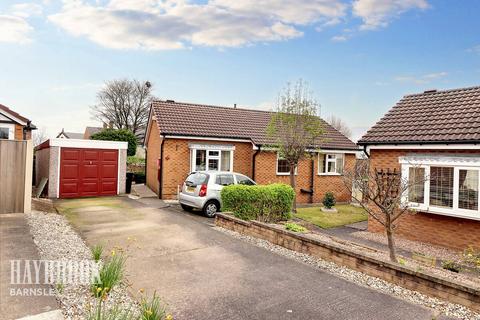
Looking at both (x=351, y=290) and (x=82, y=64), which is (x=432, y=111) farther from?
(x=82, y=64)

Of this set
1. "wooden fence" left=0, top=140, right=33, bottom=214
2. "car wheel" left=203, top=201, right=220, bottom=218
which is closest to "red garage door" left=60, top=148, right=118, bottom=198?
"wooden fence" left=0, top=140, right=33, bottom=214

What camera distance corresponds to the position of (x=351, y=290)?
16.8ft

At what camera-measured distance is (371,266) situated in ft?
19.0

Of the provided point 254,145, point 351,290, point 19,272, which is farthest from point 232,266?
point 254,145

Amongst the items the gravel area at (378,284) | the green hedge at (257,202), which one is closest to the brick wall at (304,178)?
the green hedge at (257,202)

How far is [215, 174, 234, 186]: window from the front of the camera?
11961mm

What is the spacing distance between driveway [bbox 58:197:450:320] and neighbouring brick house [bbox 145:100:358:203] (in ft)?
23.0

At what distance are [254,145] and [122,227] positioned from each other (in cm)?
940

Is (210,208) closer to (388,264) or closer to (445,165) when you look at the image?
(388,264)

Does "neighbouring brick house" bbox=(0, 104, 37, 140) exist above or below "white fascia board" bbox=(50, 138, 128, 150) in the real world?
above

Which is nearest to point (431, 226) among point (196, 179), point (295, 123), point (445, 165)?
point (445, 165)

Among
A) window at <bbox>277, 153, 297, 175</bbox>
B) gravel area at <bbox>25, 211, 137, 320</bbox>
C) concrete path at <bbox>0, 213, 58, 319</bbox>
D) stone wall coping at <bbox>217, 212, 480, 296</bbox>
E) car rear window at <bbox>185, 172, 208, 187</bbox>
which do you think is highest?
window at <bbox>277, 153, 297, 175</bbox>

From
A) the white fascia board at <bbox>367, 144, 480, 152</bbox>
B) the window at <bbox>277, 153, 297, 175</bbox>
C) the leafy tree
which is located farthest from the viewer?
the leafy tree

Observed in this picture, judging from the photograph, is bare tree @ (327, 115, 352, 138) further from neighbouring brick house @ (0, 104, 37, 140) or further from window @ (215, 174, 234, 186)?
neighbouring brick house @ (0, 104, 37, 140)
